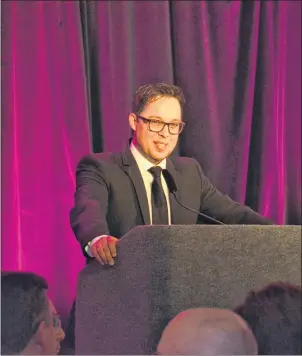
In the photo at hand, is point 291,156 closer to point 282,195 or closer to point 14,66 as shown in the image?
point 282,195

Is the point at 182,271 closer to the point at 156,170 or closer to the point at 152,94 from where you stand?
the point at 156,170

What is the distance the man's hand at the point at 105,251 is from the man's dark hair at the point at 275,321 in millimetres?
327

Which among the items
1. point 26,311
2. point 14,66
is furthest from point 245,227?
point 14,66

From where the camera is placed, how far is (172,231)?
141 centimetres

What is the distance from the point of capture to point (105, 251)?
5.03ft

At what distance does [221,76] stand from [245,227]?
1.60 m

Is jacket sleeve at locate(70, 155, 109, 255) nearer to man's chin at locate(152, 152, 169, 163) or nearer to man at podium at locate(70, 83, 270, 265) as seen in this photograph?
man at podium at locate(70, 83, 270, 265)

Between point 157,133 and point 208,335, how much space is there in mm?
1103

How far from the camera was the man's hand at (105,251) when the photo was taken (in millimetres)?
1525

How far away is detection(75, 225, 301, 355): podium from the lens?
1398mm

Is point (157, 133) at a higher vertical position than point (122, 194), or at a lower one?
higher

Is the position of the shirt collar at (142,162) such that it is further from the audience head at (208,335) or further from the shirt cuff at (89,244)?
the audience head at (208,335)

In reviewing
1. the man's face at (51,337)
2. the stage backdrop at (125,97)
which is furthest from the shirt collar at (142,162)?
the man's face at (51,337)

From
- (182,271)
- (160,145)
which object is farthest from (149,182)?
(182,271)
